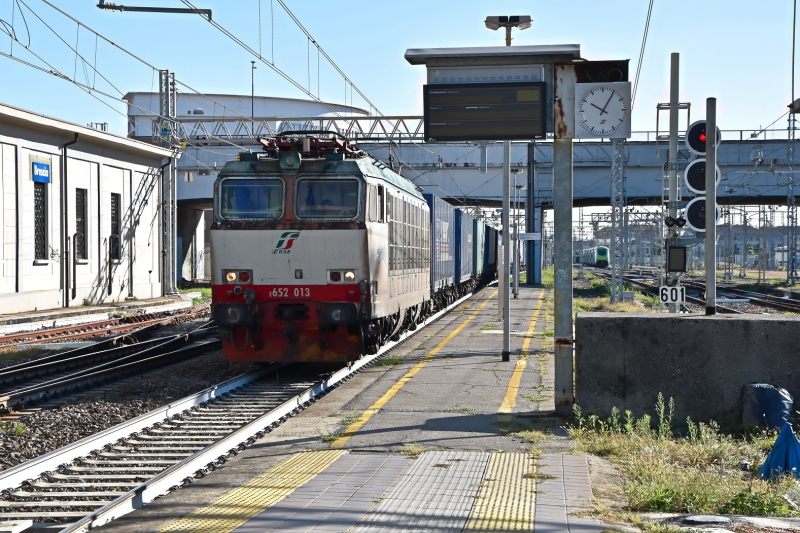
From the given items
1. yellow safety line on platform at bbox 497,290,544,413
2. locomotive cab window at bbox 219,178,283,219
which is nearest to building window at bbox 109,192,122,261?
yellow safety line on platform at bbox 497,290,544,413

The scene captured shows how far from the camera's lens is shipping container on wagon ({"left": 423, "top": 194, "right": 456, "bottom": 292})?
22.9m

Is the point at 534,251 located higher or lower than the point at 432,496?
higher

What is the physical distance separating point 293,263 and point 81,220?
18.8 m

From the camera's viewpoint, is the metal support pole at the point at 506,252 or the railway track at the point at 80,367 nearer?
the railway track at the point at 80,367

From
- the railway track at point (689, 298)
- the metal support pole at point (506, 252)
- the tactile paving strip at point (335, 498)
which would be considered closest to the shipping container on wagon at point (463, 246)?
the railway track at point (689, 298)

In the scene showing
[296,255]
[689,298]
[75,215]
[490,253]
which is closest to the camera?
[296,255]

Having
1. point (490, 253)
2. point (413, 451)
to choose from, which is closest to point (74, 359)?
point (413, 451)

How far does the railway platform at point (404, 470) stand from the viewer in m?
5.92

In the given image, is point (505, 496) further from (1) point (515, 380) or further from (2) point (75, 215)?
(2) point (75, 215)

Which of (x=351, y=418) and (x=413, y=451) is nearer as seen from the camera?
(x=413, y=451)

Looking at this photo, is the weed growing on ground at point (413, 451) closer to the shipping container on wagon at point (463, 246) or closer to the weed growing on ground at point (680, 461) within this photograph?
the weed growing on ground at point (680, 461)

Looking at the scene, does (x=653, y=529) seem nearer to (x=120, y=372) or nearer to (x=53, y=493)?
(x=53, y=493)

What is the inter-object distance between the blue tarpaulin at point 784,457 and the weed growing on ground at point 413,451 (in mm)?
2769

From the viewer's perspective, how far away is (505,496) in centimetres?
652
